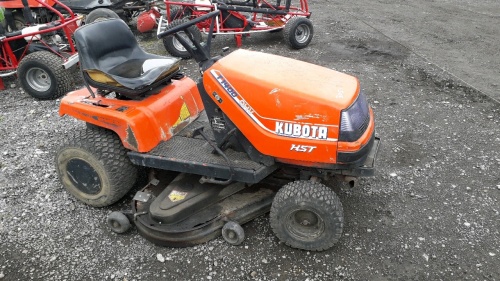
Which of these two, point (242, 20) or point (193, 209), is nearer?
point (193, 209)

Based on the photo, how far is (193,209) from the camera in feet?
9.75

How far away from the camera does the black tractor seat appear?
Result: 3.15 meters

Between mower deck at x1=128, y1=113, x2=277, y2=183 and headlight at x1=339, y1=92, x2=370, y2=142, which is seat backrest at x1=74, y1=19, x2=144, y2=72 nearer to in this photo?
mower deck at x1=128, y1=113, x2=277, y2=183

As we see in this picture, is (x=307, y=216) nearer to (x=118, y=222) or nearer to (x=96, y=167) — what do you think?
(x=118, y=222)

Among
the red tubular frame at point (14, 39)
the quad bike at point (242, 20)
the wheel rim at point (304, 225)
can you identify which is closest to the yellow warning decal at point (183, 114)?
the wheel rim at point (304, 225)

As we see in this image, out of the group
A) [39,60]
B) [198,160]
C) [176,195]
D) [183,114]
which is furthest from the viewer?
[39,60]

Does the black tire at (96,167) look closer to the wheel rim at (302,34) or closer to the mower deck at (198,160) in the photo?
the mower deck at (198,160)

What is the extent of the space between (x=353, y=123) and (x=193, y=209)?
1.27m

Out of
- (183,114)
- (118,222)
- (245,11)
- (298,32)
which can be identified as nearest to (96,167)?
(118,222)

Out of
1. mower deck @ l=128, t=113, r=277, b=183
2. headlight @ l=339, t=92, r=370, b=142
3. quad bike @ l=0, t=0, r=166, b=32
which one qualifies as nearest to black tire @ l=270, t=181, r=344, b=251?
mower deck @ l=128, t=113, r=277, b=183

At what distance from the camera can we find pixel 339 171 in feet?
9.07

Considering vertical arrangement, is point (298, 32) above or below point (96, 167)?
below

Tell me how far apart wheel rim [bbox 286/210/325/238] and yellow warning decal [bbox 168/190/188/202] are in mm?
778

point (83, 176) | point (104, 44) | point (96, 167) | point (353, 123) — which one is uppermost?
point (104, 44)
